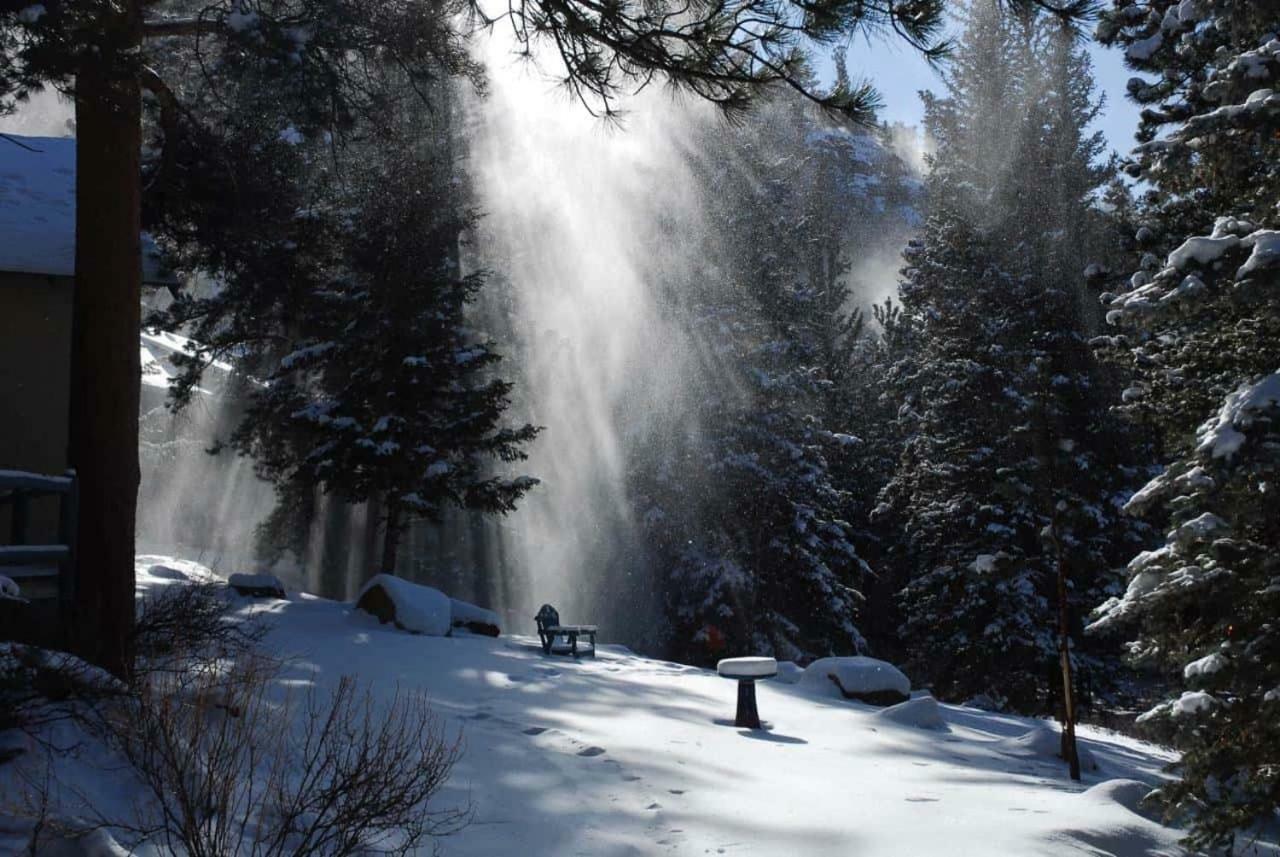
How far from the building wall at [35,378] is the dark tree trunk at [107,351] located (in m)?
5.47

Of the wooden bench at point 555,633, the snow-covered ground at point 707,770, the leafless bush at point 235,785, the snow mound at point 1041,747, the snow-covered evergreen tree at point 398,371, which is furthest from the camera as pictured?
the snow-covered evergreen tree at point 398,371

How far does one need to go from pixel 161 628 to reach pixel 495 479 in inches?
464

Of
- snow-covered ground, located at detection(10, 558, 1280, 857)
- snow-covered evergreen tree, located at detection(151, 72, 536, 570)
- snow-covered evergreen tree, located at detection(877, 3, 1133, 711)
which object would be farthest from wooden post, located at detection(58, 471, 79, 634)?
snow-covered evergreen tree, located at detection(877, 3, 1133, 711)

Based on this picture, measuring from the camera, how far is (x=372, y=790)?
4156 millimetres

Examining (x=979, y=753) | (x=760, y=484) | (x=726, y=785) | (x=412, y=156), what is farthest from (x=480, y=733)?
(x=760, y=484)

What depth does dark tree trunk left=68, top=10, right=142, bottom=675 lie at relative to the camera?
7355 millimetres

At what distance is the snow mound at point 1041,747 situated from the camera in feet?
37.5

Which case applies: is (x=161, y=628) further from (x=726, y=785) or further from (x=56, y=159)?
(x=56, y=159)

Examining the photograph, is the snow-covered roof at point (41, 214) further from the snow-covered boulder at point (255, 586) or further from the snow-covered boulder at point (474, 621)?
the snow-covered boulder at point (474, 621)

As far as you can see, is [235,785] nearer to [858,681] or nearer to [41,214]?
[858,681]

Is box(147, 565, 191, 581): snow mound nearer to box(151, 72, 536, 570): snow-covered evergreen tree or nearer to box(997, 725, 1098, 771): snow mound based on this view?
box(151, 72, 536, 570): snow-covered evergreen tree

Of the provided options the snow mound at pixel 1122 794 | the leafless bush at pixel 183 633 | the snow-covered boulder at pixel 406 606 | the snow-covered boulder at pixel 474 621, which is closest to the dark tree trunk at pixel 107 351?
the leafless bush at pixel 183 633

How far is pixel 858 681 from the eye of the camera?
1370cm

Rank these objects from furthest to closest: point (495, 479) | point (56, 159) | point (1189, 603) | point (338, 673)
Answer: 1. point (495, 479)
2. point (56, 159)
3. point (338, 673)
4. point (1189, 603)
